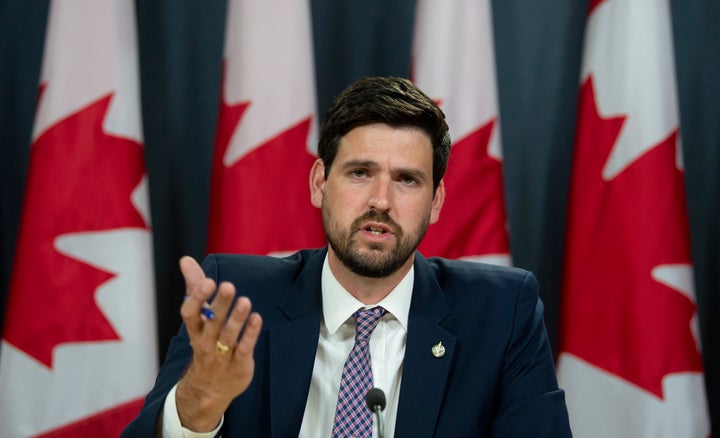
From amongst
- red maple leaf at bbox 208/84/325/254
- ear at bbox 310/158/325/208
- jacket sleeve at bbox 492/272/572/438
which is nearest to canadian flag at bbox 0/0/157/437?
red maple leaf at bbox 208/84/325/254

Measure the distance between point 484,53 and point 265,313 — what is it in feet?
4.76

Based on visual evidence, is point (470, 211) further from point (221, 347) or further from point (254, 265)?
point (221, 347)

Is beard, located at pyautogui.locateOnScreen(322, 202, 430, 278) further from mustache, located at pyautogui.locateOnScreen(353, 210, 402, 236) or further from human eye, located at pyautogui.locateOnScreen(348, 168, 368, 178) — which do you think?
human eye, located at pyautogui.locateOnScreen(348, 168, 368, 178)

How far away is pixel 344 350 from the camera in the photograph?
222 cm

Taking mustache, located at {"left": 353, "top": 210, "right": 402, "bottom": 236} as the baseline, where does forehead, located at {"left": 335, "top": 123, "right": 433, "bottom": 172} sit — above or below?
above

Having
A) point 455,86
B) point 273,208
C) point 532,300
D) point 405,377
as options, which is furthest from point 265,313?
point 455,86

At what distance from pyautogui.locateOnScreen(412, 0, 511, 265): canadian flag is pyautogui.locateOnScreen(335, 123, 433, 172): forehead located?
34.9 inches

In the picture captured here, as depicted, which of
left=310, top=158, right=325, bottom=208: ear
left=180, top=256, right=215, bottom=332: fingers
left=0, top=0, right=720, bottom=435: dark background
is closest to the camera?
left=180, top=256, right=215, bottom=332: fingers

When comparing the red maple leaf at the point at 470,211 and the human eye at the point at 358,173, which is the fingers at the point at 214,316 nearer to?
the human eye at the point at 358,173

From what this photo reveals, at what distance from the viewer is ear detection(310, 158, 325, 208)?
2.39 meters

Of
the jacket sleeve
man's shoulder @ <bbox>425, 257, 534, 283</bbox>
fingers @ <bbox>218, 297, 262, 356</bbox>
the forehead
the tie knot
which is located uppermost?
the forehead

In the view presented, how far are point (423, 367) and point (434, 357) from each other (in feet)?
0.12

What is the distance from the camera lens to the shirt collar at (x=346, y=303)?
2.24 meters

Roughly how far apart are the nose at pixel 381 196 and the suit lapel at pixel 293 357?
277mm
